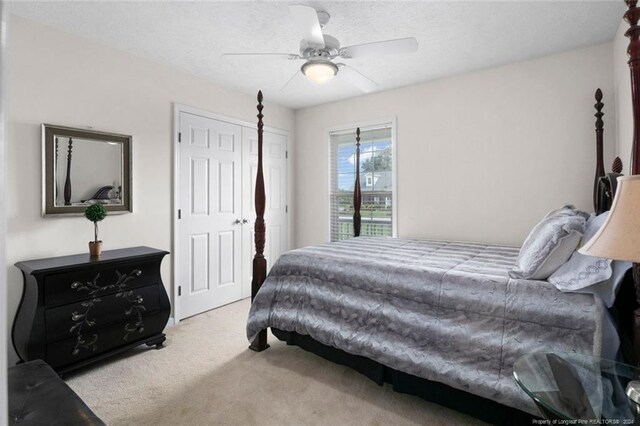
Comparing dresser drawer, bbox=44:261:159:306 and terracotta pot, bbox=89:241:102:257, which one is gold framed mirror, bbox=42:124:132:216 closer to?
terracotta pot, bbox=89:241:102:257

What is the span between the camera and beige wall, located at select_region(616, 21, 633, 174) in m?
2.36

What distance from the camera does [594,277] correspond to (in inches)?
57.6

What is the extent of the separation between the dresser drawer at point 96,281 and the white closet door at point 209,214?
69 centimetres

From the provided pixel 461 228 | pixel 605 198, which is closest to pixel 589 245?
pixel 605 198

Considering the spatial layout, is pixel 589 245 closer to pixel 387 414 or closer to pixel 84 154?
pixel 387 414

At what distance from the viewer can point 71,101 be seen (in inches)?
102

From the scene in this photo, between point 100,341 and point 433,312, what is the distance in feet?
7.76

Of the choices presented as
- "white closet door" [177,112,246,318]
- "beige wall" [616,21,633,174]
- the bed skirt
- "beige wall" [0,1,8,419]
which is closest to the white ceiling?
"beige wall" [616,21,633,174]

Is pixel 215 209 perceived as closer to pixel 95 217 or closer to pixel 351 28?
pixel 95 217

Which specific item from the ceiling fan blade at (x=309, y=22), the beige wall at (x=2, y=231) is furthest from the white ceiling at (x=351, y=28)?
the beige wall at (x=2, y=231)

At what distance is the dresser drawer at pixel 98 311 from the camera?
7.09ft

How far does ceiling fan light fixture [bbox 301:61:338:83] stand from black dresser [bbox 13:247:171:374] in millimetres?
1945

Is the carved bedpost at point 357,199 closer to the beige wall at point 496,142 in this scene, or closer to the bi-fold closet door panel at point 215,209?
the beige wall at point 496,142

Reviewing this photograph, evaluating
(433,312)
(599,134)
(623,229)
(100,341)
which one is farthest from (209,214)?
(599,134)
